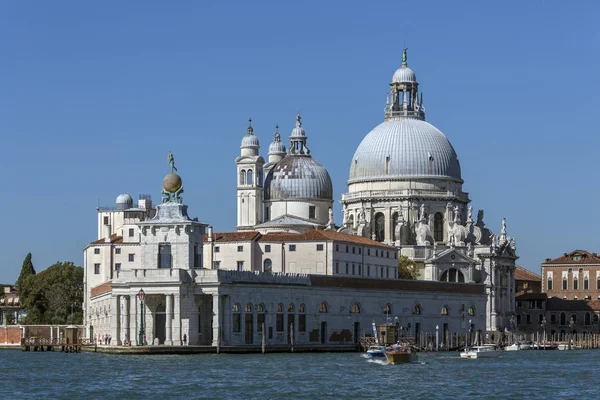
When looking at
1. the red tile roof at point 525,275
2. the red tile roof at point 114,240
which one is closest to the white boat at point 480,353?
the red tile roof at point 114,240

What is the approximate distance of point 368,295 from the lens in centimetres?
11575

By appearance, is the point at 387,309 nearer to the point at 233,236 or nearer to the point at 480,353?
the point at 480,353

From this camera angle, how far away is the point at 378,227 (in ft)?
479

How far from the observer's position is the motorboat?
92.4m

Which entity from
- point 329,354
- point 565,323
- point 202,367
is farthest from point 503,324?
point 202,367

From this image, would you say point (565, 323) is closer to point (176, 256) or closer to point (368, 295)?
point (368, 295)

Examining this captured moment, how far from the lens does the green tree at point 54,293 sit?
138 meters

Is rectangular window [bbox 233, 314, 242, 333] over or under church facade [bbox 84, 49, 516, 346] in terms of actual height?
under

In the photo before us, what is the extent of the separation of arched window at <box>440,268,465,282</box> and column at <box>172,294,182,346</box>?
42247 millimetres

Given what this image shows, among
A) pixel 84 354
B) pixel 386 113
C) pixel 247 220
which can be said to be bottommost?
pixel 84 354

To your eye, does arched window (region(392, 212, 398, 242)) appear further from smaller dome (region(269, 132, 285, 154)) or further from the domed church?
smaller dome (region(269, 132, 285, 154))

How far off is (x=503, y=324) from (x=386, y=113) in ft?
64.9

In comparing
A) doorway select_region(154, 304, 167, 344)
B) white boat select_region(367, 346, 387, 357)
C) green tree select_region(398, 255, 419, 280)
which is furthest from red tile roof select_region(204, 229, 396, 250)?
white boat select_region(367, 346, 387, 357)

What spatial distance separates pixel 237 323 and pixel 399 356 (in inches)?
560
